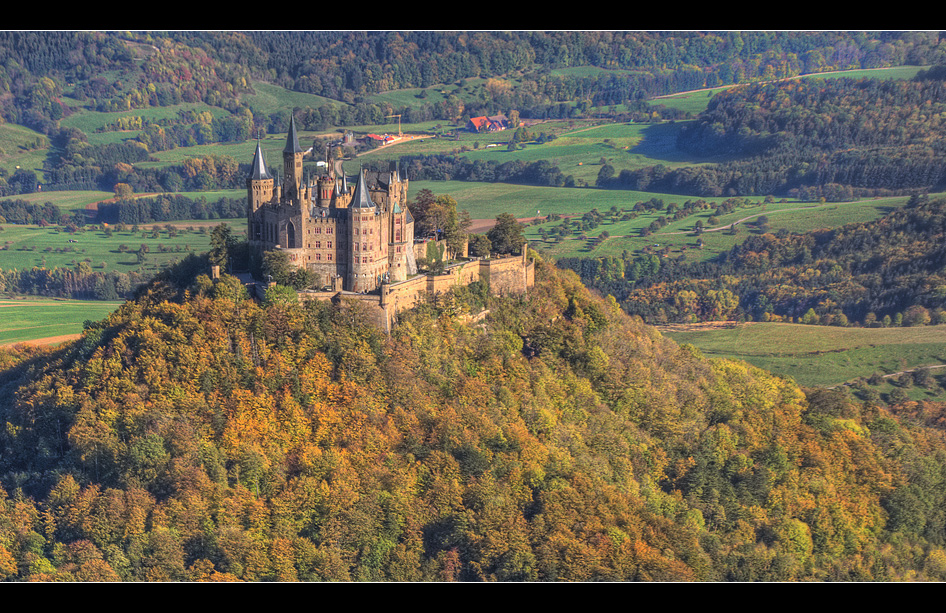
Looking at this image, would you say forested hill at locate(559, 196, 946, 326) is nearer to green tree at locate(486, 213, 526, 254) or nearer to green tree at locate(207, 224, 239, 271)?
green tree at locate(486, 213, 526, 254)

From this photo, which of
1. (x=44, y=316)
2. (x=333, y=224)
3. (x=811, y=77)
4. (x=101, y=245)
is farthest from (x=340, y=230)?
(x=811, y=77)

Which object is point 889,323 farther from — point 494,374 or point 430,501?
point 430,501

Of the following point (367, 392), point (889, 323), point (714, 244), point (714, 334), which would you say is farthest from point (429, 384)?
point (714, 244)

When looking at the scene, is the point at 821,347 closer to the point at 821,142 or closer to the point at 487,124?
the point at 821,142

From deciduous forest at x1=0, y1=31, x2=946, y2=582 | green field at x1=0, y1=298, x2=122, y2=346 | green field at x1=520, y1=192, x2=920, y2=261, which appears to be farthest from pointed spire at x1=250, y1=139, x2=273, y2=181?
green field at x1=520, y1=192, x2=920, y2=261

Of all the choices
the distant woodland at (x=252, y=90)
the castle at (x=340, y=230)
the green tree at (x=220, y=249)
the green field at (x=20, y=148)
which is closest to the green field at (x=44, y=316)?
the green tree at (x=220, y=249)

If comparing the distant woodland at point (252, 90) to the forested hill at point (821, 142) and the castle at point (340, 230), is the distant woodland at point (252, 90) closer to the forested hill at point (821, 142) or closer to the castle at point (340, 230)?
the forested hill at point (821, 142)
